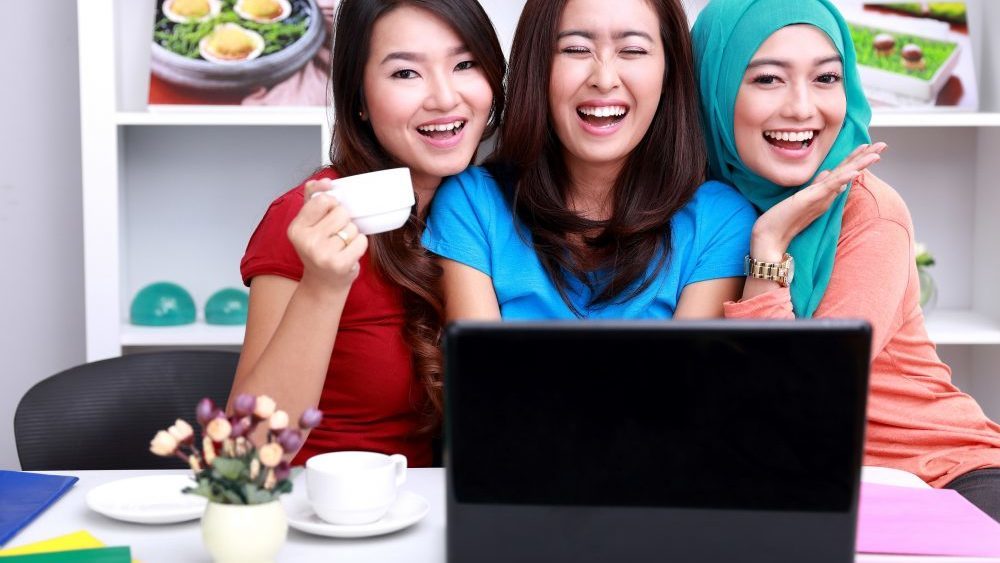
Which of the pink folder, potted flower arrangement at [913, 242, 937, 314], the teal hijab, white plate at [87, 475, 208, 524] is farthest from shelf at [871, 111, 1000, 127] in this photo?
white plate at [87, 475, 208, 524]

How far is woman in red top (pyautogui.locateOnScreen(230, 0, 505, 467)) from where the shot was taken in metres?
1.56

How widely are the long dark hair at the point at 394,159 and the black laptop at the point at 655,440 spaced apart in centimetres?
73

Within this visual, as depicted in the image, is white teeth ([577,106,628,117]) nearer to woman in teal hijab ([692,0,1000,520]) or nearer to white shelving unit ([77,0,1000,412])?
woman in teal hijab ([692,0,1000,520])

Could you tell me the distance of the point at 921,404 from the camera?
164 centimetres

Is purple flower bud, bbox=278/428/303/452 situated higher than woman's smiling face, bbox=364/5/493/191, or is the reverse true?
woman's smiling face, bbox=364/5/493/191

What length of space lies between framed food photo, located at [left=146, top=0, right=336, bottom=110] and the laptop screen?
1.80m

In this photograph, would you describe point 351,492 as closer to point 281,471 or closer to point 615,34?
point 281,471

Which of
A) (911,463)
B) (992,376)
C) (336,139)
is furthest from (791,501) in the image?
(992,376)

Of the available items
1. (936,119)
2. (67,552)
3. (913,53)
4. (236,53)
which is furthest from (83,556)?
(913,53)

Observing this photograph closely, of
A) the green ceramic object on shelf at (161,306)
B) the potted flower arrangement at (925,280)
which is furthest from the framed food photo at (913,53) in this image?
the green ceramic object on shelf at (161,306)

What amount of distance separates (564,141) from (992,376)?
161 centimetres

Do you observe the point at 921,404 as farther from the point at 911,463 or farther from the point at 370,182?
the point at 370,182

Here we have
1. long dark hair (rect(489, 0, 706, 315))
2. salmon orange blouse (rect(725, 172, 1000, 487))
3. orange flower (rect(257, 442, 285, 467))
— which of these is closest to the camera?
orange flower (rect(257, 442, 285, 467))

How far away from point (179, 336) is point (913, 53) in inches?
75.1
